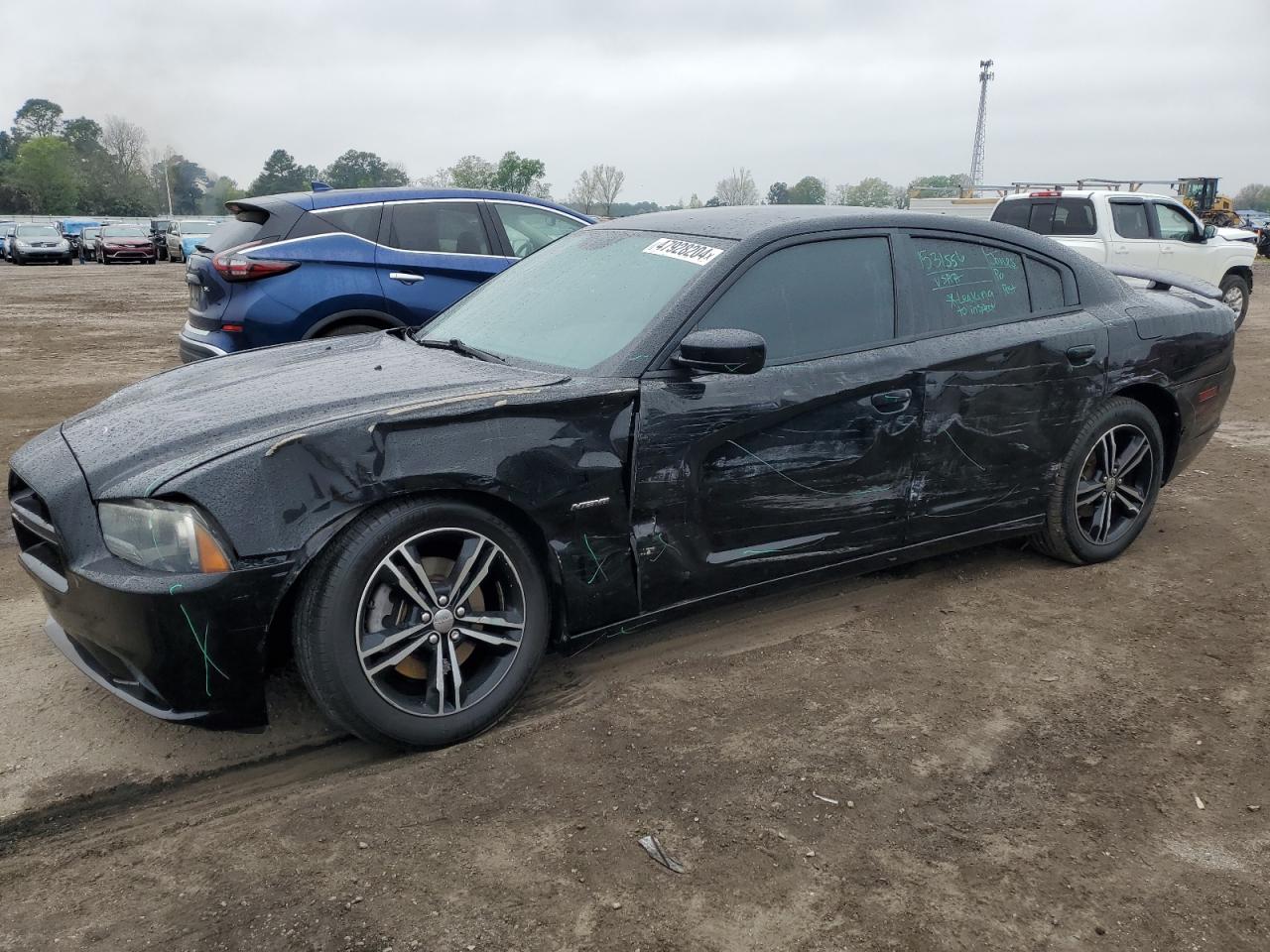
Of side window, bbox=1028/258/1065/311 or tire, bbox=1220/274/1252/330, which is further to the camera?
tire, bbox=1220/274/1252/330

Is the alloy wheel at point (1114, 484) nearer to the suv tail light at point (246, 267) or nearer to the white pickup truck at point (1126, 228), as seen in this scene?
the suv tail light at point (246, 267)

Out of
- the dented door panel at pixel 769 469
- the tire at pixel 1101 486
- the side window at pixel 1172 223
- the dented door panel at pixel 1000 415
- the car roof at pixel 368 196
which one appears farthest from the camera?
the side window at pixel 1172 223

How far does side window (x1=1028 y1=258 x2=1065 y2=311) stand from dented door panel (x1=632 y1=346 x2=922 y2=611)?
32.5 inches

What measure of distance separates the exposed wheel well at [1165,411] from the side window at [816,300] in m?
1.40

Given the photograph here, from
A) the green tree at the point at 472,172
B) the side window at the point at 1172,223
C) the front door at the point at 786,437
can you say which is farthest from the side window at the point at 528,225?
the green tree at the point at 472,172

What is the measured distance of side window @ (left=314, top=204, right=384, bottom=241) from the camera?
698 centimetres

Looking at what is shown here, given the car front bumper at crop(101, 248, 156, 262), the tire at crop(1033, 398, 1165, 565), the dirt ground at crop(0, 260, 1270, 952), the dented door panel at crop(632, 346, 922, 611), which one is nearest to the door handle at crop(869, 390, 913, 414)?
the dented door panel at crop(632, 346, 922, 611)

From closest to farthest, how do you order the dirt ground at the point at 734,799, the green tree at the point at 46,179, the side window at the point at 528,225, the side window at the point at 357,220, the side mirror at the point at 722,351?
the dirt ground at the point at 734,799 → the side mirror at the point at 722,351 → the side window at the point at 357,220 → the side window at the point at 528,225 → the green tree at the point at 46,179

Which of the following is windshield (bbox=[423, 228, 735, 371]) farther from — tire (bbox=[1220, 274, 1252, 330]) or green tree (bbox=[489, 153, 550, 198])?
green tree (bbox=[489, 153, 550, 198])

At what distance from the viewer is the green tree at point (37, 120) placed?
390 feet

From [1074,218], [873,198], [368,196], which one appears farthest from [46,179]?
[368,196]

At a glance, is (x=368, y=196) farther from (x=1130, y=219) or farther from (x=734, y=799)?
(x=1130, y=219)

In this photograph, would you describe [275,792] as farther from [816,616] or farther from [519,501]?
[816,616]

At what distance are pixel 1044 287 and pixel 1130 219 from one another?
31.6ft
